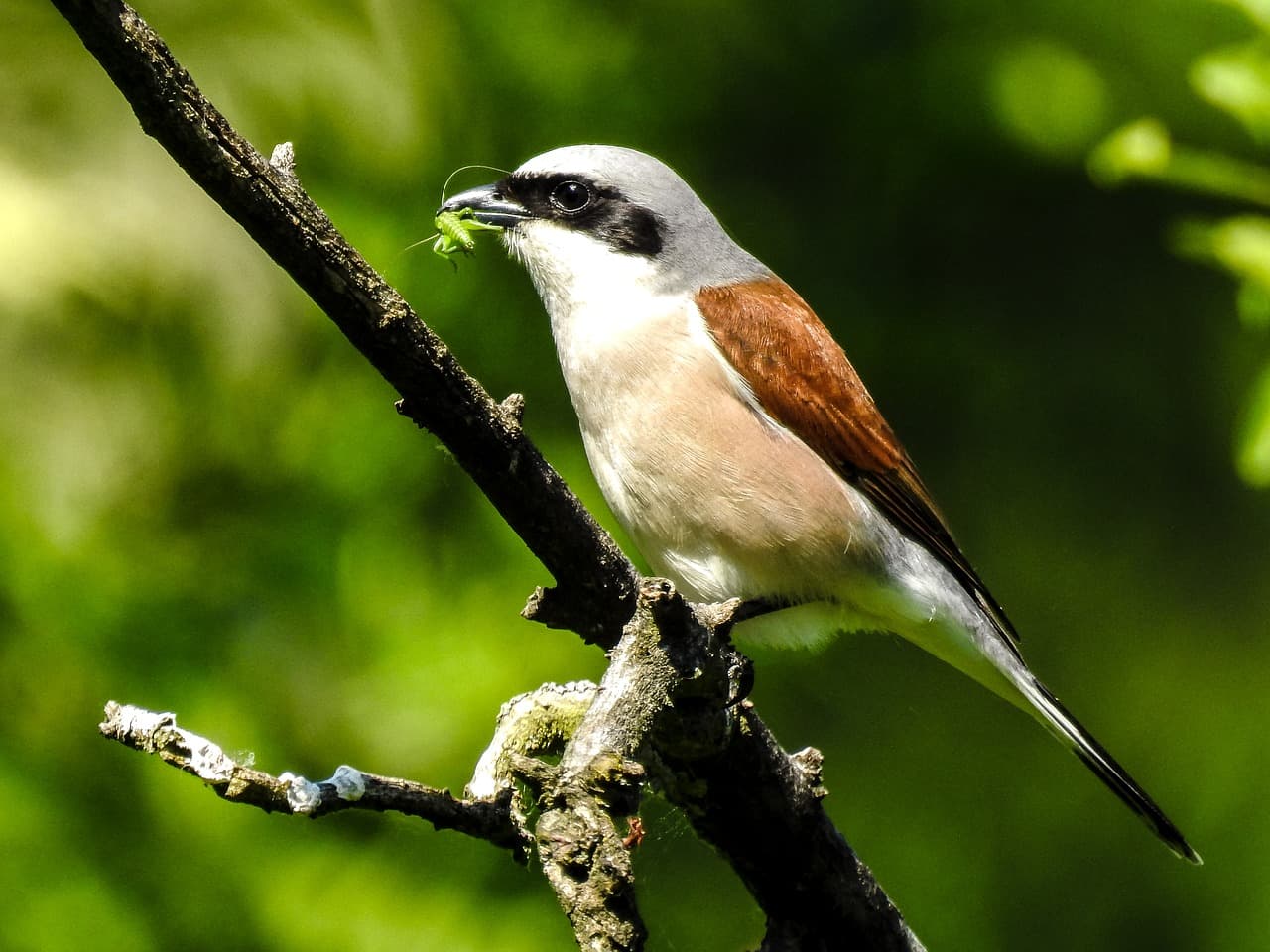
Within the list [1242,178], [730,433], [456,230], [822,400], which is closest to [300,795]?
[730,433]

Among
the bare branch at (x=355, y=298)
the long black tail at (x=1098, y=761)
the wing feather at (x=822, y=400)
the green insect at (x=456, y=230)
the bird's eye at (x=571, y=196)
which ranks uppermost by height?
the bird's eye at (x=571, y=196)

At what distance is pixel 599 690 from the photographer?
1976mm

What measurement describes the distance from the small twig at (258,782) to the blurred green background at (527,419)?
1.14 metres

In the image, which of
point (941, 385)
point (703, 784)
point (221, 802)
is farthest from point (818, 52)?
point (221, 802)

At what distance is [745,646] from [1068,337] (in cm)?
149

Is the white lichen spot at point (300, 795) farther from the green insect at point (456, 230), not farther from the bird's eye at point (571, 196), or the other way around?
the bird's eye at point (571, 196)

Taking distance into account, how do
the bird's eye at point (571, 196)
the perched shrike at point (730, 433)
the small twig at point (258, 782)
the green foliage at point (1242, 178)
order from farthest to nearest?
the bird's eye at point (571, 196)
the perched shrike at point (730, 433)
the green foliage at point (1242, 178)
the small twig at point (258, 782)

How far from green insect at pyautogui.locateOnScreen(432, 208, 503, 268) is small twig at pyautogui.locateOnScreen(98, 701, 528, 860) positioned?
1.34 meters

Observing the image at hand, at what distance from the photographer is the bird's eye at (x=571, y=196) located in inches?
124

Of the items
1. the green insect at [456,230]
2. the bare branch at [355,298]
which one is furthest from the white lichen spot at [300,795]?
the green insect at [456,230]

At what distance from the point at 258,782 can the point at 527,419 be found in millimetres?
1739

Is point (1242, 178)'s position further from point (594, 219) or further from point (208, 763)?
point (208, 763)

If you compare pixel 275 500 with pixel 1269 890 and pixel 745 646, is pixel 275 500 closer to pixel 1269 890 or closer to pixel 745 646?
pixel 745 646

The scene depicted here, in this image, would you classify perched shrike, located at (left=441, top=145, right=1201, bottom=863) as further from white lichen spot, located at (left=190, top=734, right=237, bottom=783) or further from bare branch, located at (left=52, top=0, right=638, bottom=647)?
white lichen spot, located at (left=190, top=734, right=237, bottom=783)
